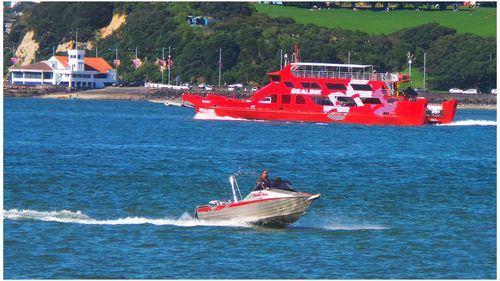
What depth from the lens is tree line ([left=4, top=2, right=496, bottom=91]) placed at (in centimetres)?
16450

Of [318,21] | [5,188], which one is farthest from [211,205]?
[318,21]

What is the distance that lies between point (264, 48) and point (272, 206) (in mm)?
139032

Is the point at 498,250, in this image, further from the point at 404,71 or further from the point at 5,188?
the point at 404,71

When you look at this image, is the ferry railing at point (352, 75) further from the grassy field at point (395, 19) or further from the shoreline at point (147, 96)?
the grassy field at point (395, 19)

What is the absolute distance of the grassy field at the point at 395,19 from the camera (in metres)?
181

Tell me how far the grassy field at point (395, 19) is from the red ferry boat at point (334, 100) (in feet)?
258

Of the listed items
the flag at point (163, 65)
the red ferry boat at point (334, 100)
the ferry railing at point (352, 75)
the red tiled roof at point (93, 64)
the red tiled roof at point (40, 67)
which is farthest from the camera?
the red tiled roof at point (40, 67)

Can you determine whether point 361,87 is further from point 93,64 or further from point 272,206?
point 93,64

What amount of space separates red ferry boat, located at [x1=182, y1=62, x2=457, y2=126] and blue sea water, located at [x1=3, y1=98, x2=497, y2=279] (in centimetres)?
1459

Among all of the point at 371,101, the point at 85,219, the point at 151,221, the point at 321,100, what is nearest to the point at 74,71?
the point at 321,100

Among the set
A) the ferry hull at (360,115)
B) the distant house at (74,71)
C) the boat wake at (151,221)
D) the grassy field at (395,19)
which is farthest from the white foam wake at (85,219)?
the grassy field at (395,19)

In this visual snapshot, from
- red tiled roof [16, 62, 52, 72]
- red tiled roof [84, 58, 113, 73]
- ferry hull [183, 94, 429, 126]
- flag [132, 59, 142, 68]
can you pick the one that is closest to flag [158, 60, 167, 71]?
flag [132, 59, 142, 68]

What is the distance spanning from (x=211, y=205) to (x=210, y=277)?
22.3 ft

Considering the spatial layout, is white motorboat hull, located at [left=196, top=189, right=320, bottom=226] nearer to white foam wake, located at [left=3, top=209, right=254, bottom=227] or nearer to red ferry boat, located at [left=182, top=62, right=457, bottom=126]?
white foam wake, located at [left=3, top=209, right=254, bottom=227]
